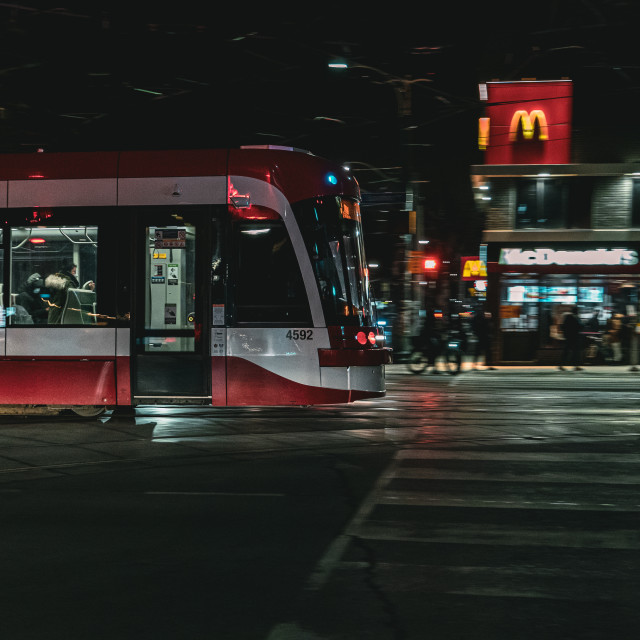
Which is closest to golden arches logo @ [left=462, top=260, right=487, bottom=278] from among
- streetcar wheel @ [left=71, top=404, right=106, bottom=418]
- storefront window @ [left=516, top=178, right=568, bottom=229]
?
storefront window @ [left=516, top=178, right=568, bottom=229]

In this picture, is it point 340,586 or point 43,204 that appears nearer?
point 340,586

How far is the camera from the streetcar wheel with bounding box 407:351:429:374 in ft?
74.9

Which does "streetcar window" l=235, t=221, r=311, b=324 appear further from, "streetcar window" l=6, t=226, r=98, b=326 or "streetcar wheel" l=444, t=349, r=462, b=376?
"streetcar wheel" l=444, t=349, r=462, b=376

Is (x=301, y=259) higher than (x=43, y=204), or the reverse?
(x=43, y=204)

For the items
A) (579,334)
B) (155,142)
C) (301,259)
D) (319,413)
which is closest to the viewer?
(301,259)

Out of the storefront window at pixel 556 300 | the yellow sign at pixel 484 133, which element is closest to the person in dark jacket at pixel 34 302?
the storefront window at pixel 556 300

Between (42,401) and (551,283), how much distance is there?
1924cm

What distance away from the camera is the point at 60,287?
11258 mm

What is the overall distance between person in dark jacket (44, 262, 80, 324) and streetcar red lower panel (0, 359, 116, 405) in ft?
1.96

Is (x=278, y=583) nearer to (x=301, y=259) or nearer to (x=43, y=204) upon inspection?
(x=301, y=259)

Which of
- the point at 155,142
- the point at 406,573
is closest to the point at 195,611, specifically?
the point at 406,573

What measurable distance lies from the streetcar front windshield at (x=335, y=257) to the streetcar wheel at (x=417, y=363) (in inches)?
461

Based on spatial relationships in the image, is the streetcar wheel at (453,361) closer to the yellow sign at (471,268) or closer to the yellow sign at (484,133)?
the yellow sign at (484,133)

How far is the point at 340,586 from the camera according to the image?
4781mm
